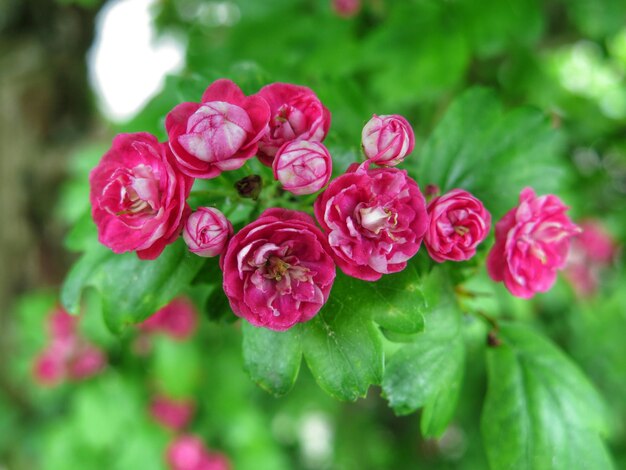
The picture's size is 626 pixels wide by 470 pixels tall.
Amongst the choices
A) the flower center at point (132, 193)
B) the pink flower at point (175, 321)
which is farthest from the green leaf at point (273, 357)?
the pink flower at point (175, 321)

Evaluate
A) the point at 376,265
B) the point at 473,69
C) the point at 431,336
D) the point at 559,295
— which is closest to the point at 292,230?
the point at 376,265

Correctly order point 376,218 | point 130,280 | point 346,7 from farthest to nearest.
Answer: point 346,7, point 130,280, point 376,218

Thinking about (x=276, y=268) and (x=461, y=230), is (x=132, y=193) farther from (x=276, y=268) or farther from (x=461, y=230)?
(x=461, y=230)

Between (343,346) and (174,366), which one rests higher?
(343,346)

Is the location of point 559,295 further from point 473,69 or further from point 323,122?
point 323,122

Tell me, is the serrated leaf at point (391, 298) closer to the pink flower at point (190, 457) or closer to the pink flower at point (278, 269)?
the pink flower at point (278, 269)

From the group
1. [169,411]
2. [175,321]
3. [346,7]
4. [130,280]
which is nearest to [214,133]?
[130,280]

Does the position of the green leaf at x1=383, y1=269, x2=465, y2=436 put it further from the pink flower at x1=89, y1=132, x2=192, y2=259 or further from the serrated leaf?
the pink flower at x1=89, y1=132, x2=192, y2=259

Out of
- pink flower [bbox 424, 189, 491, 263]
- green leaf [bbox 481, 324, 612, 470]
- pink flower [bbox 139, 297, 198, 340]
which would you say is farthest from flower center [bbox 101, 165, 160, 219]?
pink flower [bbox 139, 297, 198, 340]
